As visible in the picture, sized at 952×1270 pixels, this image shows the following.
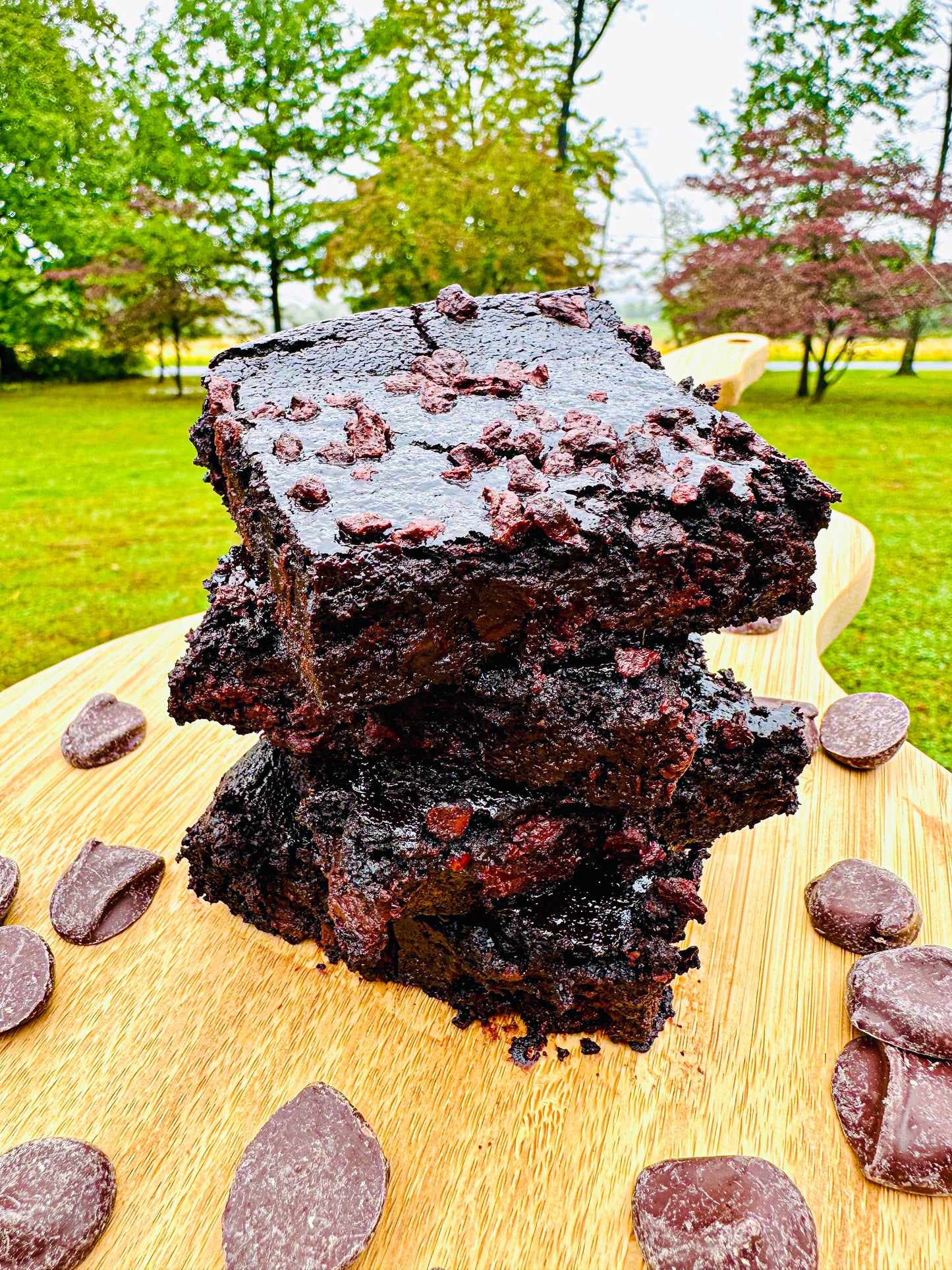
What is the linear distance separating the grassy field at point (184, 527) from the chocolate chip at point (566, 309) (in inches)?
90.5

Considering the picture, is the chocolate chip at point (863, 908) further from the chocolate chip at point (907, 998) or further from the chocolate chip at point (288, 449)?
the chocolate chip at point (288, 449)

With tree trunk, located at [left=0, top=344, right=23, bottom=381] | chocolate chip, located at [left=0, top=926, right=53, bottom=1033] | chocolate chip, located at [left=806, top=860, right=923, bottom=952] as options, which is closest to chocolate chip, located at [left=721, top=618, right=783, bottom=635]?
chocolate chip, located at [left=806, top=860, right=923, bottom=952]

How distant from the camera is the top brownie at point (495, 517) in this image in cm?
128

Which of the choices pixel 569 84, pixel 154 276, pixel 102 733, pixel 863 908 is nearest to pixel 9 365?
pixel 154 276

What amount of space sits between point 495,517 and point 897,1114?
1207 millimetres

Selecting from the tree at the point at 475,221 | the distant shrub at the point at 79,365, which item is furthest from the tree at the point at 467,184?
the distant shrub at the point at 79,365

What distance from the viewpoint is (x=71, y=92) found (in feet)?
33.2

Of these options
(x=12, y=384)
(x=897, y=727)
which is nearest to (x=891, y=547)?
(x=897, y=727)

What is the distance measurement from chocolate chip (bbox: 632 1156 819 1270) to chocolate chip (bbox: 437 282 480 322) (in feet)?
5.89

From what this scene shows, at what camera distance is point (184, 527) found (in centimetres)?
620

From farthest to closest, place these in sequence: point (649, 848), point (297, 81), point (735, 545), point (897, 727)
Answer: point (297, 81)
point (897, 727)
point (649, 848)
point (735, 545)

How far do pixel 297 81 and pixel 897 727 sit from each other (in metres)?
13.2

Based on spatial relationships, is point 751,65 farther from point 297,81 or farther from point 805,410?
point 297,81

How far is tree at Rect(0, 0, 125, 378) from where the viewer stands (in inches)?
367
